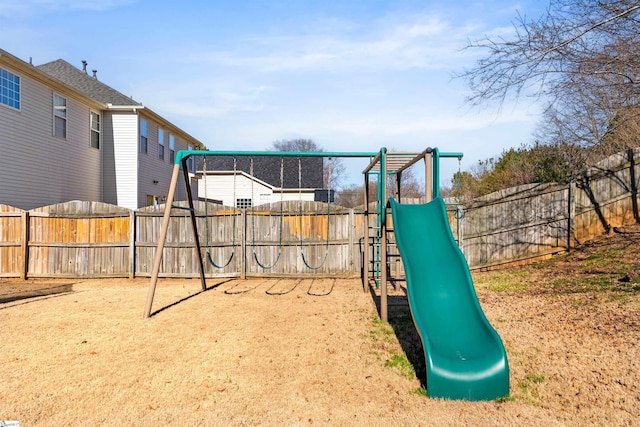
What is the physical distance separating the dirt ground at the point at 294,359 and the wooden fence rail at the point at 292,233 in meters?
2.68

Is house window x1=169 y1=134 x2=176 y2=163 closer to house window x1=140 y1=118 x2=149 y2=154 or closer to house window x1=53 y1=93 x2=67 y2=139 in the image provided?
house window x1=140 y1=118 x2=149 y2=154

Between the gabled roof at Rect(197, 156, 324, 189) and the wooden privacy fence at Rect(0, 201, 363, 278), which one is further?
the gabled roof at Rect(197, 156, 324, 189)

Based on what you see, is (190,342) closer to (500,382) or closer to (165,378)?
(165,378)

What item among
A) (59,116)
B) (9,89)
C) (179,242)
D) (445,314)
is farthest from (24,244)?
(445,314)

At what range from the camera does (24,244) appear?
37.0ft

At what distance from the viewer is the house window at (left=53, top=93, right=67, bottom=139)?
46.3ft

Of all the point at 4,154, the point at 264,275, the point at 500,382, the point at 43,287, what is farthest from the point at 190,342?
the point at 4,154

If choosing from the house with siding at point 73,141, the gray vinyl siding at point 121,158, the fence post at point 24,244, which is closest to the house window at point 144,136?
the house with siding at point 73,141

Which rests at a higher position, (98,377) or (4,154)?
(4,154)

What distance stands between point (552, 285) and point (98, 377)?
313 inches

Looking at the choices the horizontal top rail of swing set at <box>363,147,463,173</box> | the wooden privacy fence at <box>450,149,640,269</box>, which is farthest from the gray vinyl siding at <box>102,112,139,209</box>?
the wooden privacy fence at <box>450,149,640,269</box>

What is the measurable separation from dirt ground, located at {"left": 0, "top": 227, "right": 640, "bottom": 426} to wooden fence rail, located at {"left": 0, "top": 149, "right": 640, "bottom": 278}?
2.68 metres

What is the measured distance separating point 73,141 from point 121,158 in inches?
71.3

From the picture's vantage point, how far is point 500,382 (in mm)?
3871
